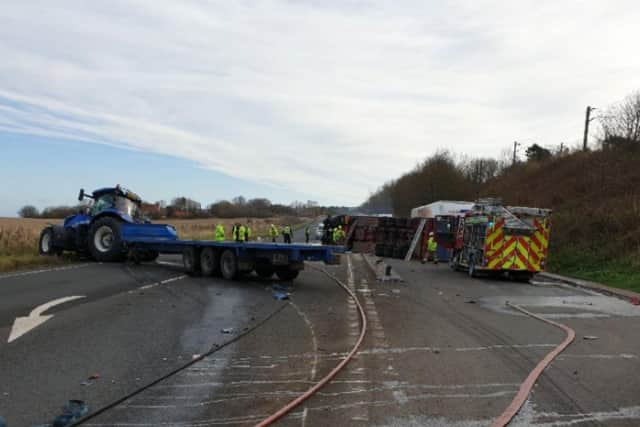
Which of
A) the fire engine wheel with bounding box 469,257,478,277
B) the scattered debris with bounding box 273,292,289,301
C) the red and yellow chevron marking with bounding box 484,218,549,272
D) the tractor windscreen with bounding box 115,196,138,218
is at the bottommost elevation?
the scattered debris with bounding box 273,292,289,301

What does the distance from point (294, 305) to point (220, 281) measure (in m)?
4.20

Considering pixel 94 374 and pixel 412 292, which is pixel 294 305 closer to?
pixel 412 292

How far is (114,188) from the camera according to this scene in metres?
20.2

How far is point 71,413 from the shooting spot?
192 inches

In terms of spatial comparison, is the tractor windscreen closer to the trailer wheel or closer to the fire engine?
the trailer wheel

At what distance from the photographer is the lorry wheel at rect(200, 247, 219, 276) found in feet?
52.8

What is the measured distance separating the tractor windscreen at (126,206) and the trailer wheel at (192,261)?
4470 mm

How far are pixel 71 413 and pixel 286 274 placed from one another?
11.3m

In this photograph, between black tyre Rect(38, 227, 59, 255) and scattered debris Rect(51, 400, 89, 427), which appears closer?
scattered debris Rect(51, 400, 89, 427)

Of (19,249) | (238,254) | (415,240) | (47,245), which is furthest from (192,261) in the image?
(415,240)

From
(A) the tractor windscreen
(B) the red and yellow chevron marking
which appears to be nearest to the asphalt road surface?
(B) the red and yellow chevron marking

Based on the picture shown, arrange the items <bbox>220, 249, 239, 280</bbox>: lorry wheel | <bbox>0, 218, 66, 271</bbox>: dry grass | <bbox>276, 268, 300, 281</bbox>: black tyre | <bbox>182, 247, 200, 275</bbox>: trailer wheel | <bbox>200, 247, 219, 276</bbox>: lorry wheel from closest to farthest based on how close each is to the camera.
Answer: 1. <bbox>220, 249, 239, 280</bbox>: lorry wheel
2. <bbox>276, 268, 300, 281</bbox>: black tyre
3. <bbox>200, 247, 219, 276</bbox>: lorry wheel
4. <bbox>182, 247, 200, 275</bbox>: trailer wheel
5. <bbox>0, 218, 66, 271</bbox>: dry grass

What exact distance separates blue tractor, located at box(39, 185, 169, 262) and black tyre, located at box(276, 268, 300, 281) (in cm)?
485

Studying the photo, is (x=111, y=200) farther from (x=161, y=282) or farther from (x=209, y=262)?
(x=161, y=282)
